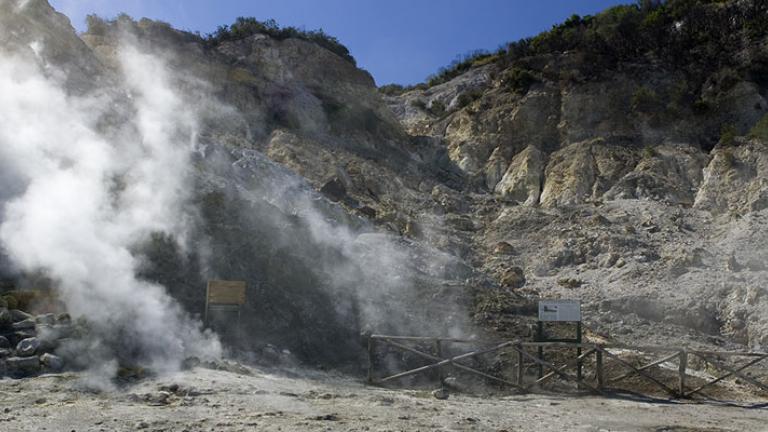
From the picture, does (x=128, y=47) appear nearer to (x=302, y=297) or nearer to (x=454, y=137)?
(x=454, y=137)

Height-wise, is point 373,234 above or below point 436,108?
below

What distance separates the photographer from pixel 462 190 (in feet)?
84.5

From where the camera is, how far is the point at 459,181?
26500 mm

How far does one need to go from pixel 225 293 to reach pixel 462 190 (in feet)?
52.8

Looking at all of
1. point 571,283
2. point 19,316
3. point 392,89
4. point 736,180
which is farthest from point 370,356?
point 392,89

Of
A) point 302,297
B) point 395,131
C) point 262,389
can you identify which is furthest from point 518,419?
point 395,131

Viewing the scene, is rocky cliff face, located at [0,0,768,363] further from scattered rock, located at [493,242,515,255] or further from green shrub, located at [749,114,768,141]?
green shrub, located at [749,114,768,141]

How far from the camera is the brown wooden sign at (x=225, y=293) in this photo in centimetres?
1070

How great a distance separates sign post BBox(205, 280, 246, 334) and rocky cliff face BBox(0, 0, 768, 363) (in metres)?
0.51

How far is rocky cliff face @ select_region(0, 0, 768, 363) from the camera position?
1298 cm

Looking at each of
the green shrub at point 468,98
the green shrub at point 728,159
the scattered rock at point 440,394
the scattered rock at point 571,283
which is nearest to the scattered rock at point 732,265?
the scattered rock at point 571,283

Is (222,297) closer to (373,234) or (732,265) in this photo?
(373,234)

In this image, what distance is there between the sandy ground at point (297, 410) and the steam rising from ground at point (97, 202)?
120 centimetres

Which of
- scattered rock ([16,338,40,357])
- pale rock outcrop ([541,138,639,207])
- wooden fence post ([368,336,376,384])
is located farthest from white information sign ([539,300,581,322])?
pale rock outcrop ([541,138,639,207])
